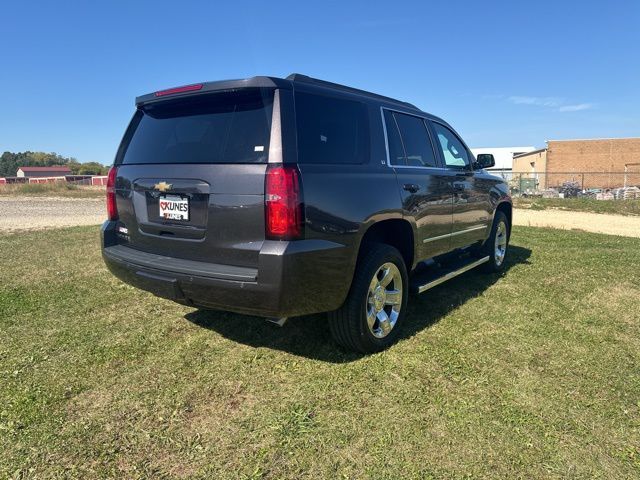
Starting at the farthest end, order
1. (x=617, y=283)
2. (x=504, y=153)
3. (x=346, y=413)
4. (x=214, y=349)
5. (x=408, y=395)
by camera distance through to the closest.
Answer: (x=504, y=153)
(x=617, y=283)
(x=214, y=349)
(x=408, y=395)
(x=346, y=413)

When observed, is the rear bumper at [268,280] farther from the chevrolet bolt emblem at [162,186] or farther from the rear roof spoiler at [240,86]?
the rear roof spoiler at [240,86]

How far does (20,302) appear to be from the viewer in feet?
15.7

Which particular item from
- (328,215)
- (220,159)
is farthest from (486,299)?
(220,159)

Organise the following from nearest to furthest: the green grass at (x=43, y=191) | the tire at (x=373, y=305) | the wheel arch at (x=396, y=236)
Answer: the tire at (x=373, y=305) → the wheel arch at (x=396, y=236) → the green grass at (x=43, y=191)

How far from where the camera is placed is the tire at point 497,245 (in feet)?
19.8

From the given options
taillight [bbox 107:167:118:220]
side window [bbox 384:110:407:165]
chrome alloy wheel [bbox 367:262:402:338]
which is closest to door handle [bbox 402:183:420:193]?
side window [bbox 384:110:407:165]

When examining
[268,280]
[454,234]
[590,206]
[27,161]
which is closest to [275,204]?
[268,280]

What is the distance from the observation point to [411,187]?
390cm

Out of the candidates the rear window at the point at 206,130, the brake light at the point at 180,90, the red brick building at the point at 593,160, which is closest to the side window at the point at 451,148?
the rear window at the point at 206,130

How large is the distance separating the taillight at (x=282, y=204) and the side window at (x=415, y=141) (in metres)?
1.66

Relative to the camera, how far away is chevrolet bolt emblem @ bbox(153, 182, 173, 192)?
3.19 m

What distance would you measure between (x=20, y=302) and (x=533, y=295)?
219 inches

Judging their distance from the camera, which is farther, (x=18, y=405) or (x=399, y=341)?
(x=399, y=341)

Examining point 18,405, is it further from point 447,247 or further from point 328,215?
point 447,247
